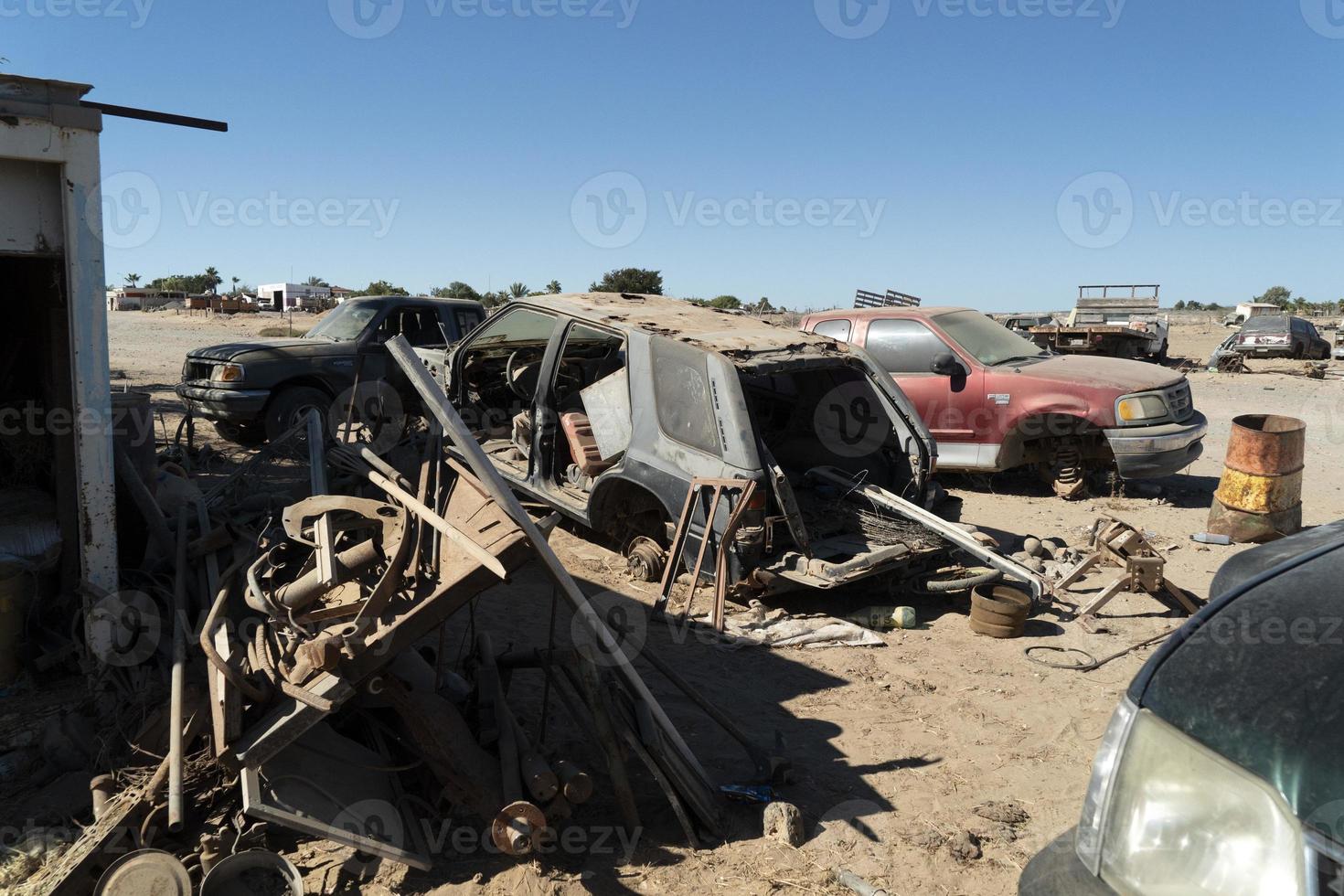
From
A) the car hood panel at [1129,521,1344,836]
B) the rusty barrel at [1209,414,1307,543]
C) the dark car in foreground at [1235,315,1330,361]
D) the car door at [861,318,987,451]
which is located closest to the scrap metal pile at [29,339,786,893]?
the car hood panel at [1129,521,1344,836]

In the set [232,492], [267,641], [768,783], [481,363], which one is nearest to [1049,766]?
[768,783]

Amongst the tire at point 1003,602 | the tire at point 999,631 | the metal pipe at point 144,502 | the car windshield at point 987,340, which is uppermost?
the car windshield at point 987,340

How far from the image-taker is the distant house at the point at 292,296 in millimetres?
53284

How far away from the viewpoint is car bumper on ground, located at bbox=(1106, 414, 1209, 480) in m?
7.80

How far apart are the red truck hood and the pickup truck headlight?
75mm

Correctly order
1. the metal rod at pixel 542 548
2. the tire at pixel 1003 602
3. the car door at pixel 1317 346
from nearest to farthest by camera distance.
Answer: the metal rod at pixel 542 548 < the tire at pixel 1003 602 < the car door at pixel 1317 346

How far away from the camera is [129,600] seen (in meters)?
4.53

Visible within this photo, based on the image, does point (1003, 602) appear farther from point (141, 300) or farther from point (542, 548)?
point (141, 300)

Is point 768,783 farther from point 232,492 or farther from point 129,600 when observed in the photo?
point 232,492

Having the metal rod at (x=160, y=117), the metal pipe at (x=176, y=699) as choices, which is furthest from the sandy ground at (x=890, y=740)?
the metal rod at (x=160, y=117)

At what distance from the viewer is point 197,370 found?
32.8ft

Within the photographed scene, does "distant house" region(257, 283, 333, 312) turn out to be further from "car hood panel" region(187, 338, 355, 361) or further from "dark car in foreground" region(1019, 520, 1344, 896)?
"dark car in foreground" region(1019, 520, 1344, 896)

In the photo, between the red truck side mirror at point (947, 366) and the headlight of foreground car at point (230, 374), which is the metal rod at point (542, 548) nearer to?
the red truck side mirror at point (947, 366)

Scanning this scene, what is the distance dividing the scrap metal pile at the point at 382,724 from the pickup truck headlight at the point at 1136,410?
5.81m
